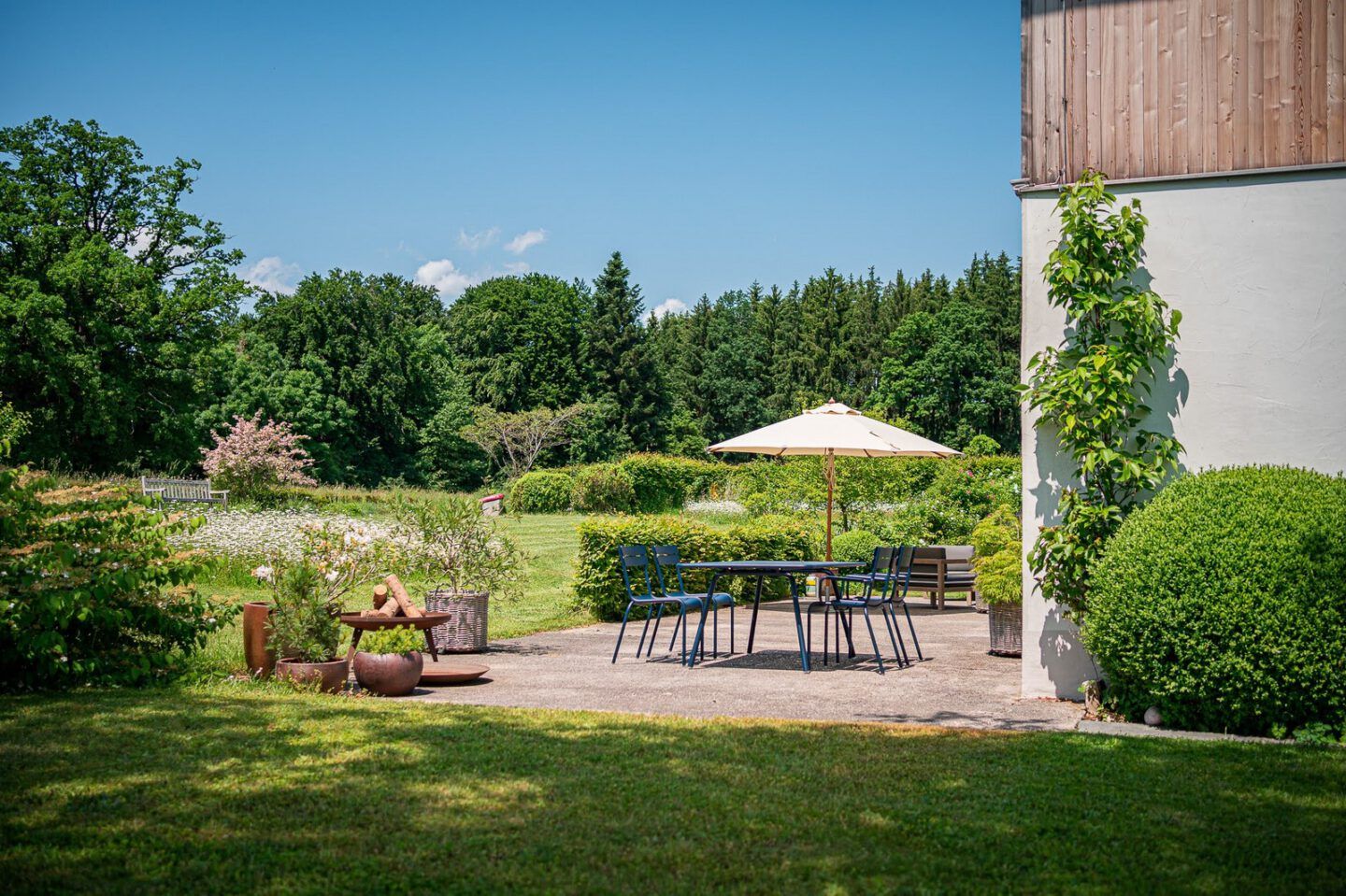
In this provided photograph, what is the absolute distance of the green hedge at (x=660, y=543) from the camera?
11961 mm

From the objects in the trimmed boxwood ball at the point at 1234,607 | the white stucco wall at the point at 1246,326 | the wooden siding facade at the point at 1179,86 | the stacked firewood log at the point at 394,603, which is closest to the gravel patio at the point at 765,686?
the stacked firewood log at the point at 394,603

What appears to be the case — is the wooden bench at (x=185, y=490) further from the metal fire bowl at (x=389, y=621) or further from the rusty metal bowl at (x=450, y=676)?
the rusty metal bowl at (x=450, y=676)

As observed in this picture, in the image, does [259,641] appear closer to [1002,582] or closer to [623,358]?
[1002,582]

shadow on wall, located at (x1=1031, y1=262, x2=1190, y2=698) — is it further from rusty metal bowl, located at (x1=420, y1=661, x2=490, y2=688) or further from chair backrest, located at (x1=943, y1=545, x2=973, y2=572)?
chair backrest, located at (x1=943, y1=545, x2=973, y2=572)

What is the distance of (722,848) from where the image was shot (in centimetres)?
368

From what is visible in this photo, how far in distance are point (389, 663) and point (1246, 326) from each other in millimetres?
5933

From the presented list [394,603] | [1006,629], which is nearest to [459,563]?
[394,603]

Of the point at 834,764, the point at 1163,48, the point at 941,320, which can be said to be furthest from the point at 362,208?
the point at 941,320

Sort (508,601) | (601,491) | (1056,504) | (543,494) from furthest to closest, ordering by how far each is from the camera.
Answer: (543,494) < (601,491) < (508,601) < (1056,504)

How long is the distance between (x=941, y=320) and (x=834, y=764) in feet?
159

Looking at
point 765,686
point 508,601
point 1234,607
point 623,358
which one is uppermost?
point 623,358

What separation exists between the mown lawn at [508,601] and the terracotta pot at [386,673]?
1.01m

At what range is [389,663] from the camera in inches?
282

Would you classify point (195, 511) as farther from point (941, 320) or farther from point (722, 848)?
point (941, 320)
